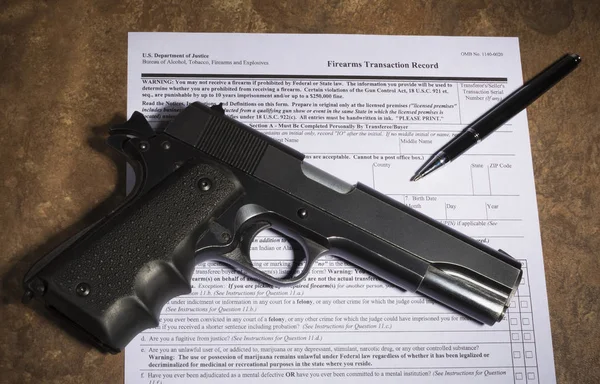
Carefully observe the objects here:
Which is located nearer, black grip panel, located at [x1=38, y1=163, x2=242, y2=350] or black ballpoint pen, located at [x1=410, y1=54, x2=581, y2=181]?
black grip panel, located at [x1=38, y1=163, x2=242, y2=350]

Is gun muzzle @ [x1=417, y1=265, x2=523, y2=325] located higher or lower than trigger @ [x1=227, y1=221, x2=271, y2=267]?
lower

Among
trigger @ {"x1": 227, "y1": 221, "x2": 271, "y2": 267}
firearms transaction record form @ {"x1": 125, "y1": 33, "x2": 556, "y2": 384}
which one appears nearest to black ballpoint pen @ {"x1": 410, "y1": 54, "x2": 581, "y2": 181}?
firearms transaction record form @ {"x1": 125, "y1": 33, "x2": 556, "y2": 384}

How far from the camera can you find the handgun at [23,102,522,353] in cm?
91

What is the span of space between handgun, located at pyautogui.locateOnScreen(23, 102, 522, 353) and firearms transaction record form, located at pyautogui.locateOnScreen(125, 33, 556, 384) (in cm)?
14

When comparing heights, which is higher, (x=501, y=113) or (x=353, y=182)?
(x=501, y=113)

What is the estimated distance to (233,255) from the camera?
98 centimetres

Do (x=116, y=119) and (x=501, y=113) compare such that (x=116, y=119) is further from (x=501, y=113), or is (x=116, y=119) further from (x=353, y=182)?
(x=501, y=113)

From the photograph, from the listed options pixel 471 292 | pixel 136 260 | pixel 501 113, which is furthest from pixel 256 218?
pixel 501 113

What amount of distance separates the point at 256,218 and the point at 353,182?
0.29 m

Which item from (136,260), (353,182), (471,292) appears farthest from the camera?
(353,182)

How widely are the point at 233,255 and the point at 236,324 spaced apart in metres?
0.20

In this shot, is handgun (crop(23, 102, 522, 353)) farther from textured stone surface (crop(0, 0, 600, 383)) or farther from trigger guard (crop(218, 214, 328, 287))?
textured stone surface (crop(0, 0, 600, 383))

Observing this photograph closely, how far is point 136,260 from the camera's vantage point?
0.87m

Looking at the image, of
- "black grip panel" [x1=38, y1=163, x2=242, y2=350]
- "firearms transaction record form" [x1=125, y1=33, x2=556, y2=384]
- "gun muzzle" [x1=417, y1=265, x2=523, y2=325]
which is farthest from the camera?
"firearms transaction record form" [x1=125, y1=33, x2=556, y2=384]
